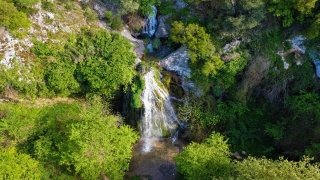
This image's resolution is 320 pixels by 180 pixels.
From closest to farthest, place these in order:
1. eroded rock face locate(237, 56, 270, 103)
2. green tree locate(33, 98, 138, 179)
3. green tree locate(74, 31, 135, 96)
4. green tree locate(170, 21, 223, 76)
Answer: green tree locate(33, 98, 138, 179), green tree locate(170, 21, 223, 76), green tree locate(74, 31, 135, 96), eroded rock face locate(237, 56, 270, 103)

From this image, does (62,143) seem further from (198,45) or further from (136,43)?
(198,45)

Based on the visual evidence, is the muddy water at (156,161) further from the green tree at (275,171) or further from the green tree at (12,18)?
the green tree at (12,18)

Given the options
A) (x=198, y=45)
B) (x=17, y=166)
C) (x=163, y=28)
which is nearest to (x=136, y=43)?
(x=163, y=28)

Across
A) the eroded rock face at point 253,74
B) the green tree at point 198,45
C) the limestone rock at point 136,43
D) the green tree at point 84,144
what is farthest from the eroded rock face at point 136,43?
the eroded rock face at point 253,74

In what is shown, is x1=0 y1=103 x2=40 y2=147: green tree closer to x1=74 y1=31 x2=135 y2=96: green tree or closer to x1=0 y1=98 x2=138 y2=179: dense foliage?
x1=0 y1=98 x2=138 y2=179: dense foliage

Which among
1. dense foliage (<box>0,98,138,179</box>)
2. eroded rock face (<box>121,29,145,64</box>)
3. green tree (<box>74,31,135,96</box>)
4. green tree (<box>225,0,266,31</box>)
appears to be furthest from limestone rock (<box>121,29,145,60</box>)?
green tree (<box>225,0,266,31</box>)

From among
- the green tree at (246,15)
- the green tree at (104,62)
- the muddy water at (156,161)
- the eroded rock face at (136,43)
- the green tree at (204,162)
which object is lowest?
the muddy water at (156,161)

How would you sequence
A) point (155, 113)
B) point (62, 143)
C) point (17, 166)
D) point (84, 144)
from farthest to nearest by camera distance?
point (155, 113), point (62, 143), point (84, 144), point (17, 166)
